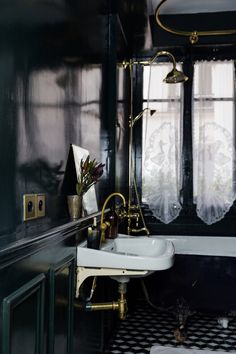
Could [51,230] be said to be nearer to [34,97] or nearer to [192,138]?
[34,97]

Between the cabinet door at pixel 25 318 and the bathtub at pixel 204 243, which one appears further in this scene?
the bathtub at pixel 204 243

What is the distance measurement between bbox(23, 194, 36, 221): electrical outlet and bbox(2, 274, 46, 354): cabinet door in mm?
224

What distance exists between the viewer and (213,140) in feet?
13.1

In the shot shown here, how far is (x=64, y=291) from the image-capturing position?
1.74 metres

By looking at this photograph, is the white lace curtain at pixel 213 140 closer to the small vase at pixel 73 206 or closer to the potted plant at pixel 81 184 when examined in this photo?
the potted plant at pixel 81 184

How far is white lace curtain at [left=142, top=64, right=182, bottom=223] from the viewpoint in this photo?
3.99 m

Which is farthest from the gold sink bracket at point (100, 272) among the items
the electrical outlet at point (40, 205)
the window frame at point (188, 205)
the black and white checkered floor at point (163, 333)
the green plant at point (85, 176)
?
the window frame at point (188, 205)

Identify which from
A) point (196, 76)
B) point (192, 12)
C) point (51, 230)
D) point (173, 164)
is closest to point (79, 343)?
point (51, 230)

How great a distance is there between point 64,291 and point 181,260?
200 centimetres

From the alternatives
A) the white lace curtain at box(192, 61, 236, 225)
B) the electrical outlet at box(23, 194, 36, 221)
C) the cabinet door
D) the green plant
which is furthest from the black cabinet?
the white lace curtain at box(192, 61, 236, 225)

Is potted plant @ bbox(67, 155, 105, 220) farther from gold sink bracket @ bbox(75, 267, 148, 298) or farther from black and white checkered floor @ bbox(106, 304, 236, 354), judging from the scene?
black and white checkered floor @ bbox(106, 304, 236, 354)

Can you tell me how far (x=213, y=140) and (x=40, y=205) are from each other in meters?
2.79

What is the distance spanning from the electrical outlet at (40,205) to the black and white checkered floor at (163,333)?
1.65 m

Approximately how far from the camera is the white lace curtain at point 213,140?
12.8 ft
